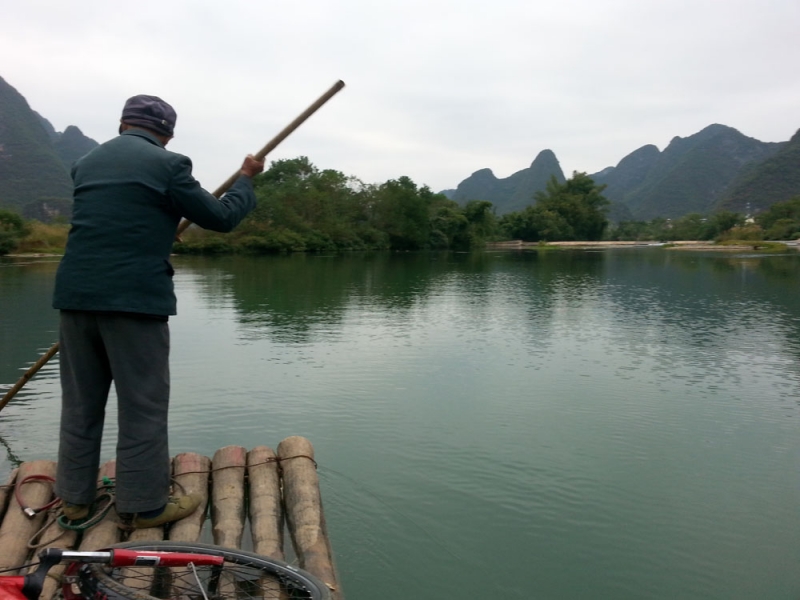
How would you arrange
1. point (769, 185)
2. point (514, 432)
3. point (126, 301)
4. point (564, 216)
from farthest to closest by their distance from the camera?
point (769, 185), point (564, 216), point (514, 432), point (126, 301)

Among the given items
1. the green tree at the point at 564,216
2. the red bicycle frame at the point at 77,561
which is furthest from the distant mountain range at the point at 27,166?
the red bicycle frame at the point at 77,561

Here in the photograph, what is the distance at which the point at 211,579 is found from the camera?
2.83m

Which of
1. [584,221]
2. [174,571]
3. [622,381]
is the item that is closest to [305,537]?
[174,571]

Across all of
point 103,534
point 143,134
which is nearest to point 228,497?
point 103,534

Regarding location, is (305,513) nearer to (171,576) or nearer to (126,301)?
(171,576)

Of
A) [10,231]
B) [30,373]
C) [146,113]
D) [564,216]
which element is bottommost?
[30,373]

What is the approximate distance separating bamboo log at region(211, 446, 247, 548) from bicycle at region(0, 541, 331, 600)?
0.86 feet

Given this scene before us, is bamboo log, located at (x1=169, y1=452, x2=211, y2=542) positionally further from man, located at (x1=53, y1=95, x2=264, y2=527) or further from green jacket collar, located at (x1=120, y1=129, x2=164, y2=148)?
green jacket collar, located at (x1=120, y1=129, x2=164, y2=148)

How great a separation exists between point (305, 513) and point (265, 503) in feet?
0.79

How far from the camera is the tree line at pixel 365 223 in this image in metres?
55.6

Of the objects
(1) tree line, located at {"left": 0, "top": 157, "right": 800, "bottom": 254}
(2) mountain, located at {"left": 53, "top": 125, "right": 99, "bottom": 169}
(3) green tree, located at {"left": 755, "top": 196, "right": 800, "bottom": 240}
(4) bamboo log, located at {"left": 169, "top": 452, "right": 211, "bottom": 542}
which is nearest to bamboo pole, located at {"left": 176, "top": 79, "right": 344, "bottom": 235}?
(4) bamboo log, located at {"left": 169, "top": 452, "right": 211, "bottom": 542}

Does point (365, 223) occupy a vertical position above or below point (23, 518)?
above

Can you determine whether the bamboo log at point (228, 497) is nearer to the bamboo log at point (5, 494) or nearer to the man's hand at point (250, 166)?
the bamboo log at point (5, 494)

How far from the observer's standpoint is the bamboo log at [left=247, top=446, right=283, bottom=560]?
125 inches
